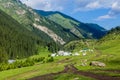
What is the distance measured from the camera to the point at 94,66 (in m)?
164

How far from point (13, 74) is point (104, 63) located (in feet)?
171

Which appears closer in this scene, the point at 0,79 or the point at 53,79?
the point at 53,79

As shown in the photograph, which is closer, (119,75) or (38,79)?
(119,75)

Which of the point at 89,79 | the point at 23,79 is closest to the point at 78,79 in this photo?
the point at 89,79

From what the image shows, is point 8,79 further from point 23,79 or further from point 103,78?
point 103,78

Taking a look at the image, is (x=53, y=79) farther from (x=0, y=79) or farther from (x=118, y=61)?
(x=118, y=61)

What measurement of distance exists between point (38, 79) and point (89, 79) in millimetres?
30247

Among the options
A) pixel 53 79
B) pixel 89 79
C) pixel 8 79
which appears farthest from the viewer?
pixel 8 79

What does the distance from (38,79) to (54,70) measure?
3174cm

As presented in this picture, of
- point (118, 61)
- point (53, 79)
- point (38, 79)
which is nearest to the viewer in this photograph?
point (53, 79)

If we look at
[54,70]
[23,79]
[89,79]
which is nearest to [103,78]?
[89,79]

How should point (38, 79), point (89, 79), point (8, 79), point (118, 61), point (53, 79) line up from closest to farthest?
point (89, 79)
point (53, 79)
point (38, 79)
point (8, 79)
point (118, 61)

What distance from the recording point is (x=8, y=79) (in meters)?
148

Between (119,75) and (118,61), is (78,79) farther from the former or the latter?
(118,61)
